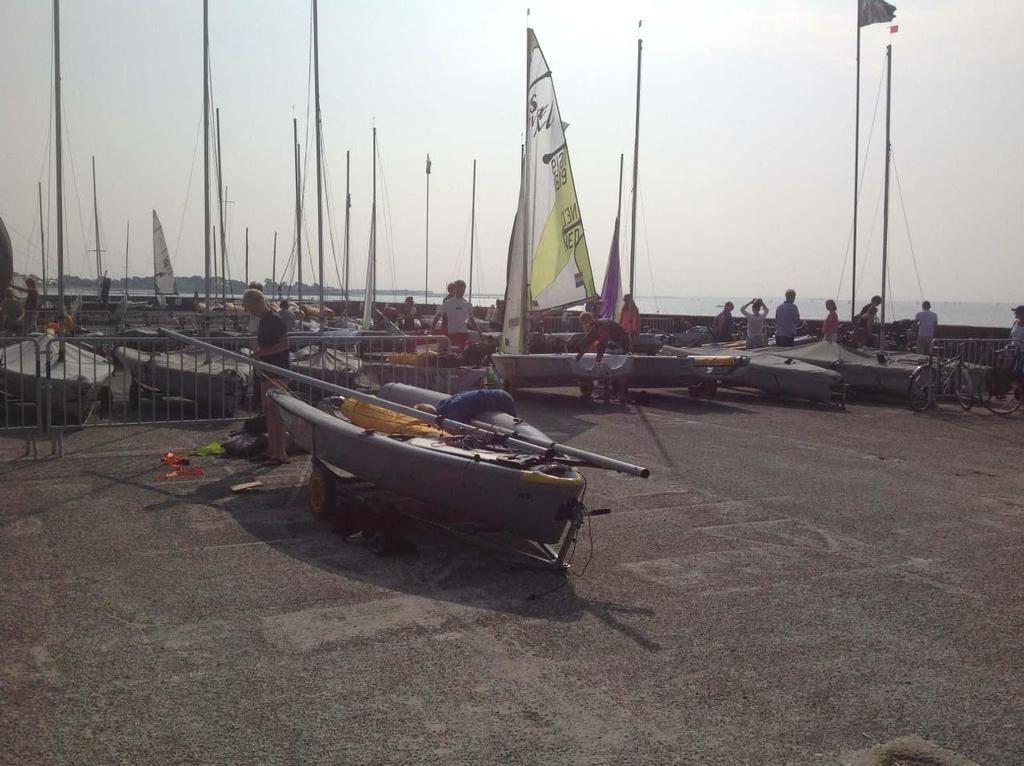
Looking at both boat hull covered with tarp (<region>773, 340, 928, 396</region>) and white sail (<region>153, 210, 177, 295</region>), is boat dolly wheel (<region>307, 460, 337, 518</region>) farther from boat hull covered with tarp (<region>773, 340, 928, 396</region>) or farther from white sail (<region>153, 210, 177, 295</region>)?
white sail (<region>153, 210, 177, 295</region>)

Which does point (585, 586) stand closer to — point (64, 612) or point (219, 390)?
point (64, 612)

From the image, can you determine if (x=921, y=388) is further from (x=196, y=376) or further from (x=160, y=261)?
(x=160, y=261)

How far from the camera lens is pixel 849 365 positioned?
1631 centimetres

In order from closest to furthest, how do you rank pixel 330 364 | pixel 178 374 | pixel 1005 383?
pixel 178 374
pixel 330 364
pixel 1005 383

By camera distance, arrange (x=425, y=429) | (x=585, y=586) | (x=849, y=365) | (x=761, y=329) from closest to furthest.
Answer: (x=585, y=586) → (x=425, y=429) → (x=849, y=365) → (x=761, y=329)

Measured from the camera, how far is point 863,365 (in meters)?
16.2

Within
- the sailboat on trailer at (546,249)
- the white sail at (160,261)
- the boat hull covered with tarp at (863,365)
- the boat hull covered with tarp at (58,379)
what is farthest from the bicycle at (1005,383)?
the white sail at (160,261)

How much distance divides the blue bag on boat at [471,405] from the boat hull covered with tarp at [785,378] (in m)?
A: 9.30

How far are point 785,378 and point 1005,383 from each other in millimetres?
3420

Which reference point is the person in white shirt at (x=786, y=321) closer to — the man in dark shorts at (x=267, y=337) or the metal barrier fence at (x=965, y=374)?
the metal barrier fence at (x=965, y=374)

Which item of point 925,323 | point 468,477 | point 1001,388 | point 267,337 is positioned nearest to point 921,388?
point 1001,388

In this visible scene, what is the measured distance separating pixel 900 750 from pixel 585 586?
2.26 metres

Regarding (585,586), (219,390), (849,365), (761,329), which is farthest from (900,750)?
(761,329)

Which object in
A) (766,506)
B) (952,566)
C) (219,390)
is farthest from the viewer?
(219,390)
